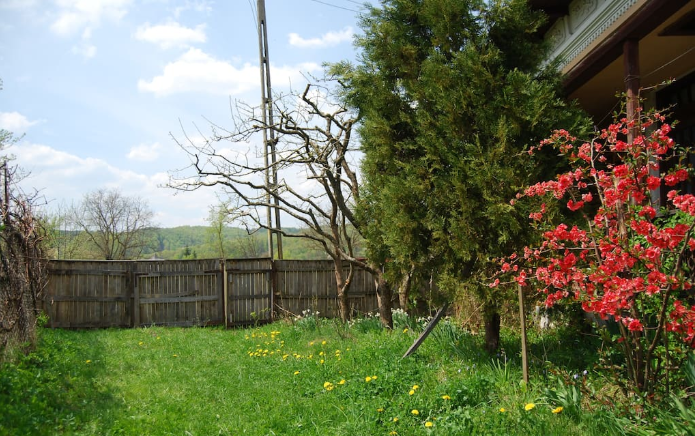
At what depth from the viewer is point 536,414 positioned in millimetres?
3521

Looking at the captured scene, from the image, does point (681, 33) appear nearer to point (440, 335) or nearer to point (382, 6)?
point (382, 6)

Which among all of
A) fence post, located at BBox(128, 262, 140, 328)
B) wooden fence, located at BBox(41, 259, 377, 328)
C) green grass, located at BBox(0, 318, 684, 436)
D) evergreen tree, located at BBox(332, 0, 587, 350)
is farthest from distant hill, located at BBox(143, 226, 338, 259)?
evergreen tree, located at BBox(332, 0, 587, 350)

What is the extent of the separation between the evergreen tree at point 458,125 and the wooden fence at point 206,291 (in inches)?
217

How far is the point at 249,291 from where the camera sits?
11.0 metres

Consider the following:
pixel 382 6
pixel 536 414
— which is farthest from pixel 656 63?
pixel 536 414

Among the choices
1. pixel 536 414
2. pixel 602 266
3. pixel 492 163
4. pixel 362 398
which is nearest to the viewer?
pixel 602 266

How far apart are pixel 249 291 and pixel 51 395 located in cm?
649

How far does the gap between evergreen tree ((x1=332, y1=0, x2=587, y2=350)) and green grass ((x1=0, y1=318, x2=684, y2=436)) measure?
0.87m

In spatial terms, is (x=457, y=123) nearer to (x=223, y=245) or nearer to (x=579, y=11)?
(x=579, y=11)

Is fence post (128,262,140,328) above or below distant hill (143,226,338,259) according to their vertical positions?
below

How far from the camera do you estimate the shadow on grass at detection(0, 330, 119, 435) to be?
3826mm

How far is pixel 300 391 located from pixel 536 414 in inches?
93.1

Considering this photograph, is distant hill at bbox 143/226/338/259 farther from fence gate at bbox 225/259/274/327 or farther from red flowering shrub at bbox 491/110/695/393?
red flowering shrub at bbox 491/110/695/393

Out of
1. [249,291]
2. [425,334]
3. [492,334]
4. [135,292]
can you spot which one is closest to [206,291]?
[249,291]
